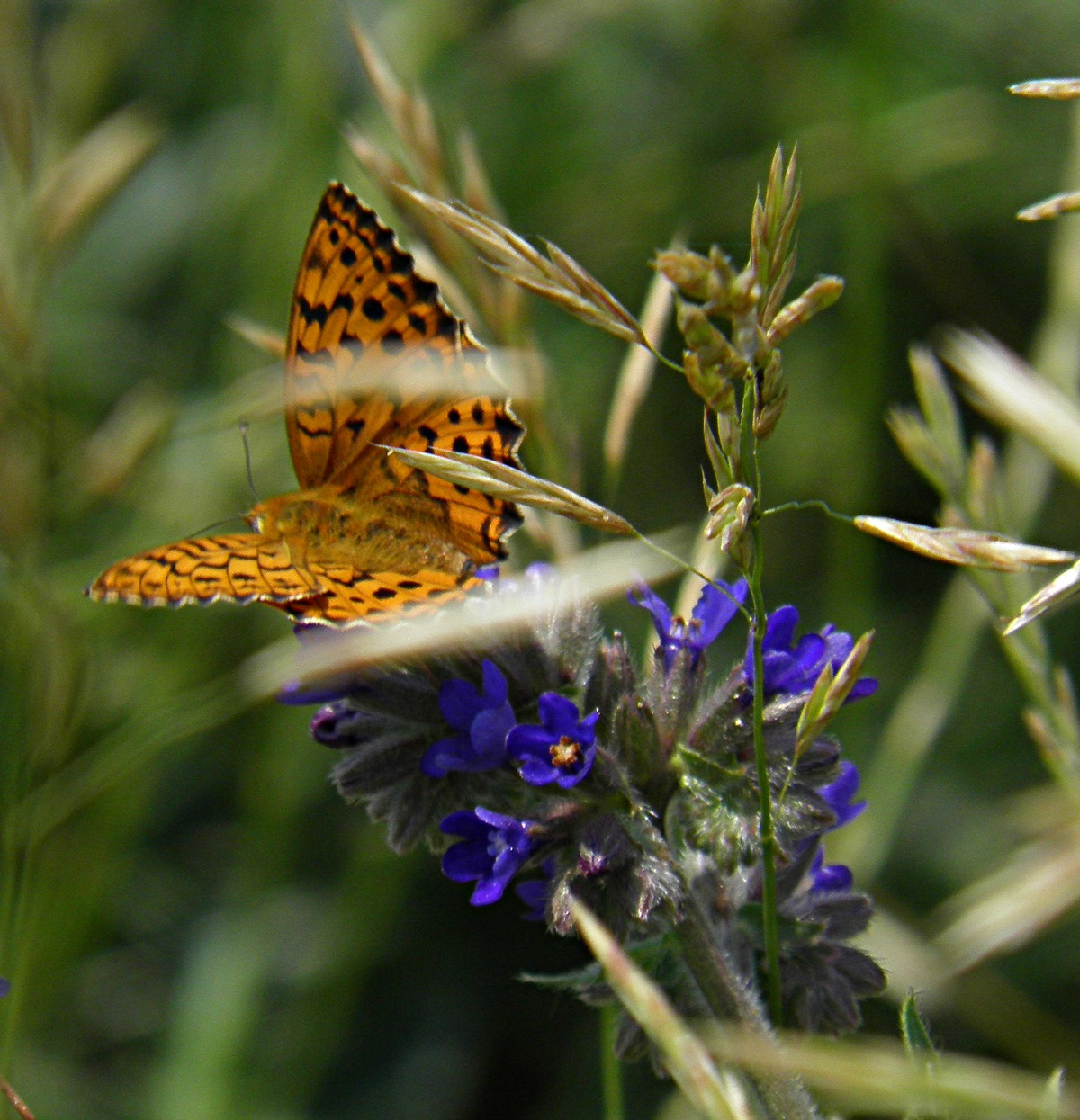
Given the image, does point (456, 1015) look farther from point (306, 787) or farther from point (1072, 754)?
point (1072, 754)

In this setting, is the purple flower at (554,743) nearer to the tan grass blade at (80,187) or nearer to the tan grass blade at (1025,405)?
the tan grass blade at (1025,405)

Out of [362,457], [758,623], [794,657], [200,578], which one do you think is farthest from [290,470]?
[758,623]

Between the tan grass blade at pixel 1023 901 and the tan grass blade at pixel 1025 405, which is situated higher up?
the tan grass blade at pixel 1025 405

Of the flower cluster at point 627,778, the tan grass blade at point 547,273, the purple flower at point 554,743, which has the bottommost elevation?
the flower cluster at point 627,778

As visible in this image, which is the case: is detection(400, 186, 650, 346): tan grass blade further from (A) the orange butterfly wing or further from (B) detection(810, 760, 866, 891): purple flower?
(B) detection(810, 760, 866, 891): purple flower

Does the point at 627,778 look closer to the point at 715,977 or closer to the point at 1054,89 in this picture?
the point at 715,977

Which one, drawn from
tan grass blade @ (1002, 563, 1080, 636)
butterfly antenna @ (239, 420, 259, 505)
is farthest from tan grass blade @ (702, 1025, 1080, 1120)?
butterfly antenna @ (239, 420, 259, 505)

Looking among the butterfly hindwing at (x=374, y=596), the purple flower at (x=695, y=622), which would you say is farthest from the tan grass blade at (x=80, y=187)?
the purple flower at (x=695, y=622)
